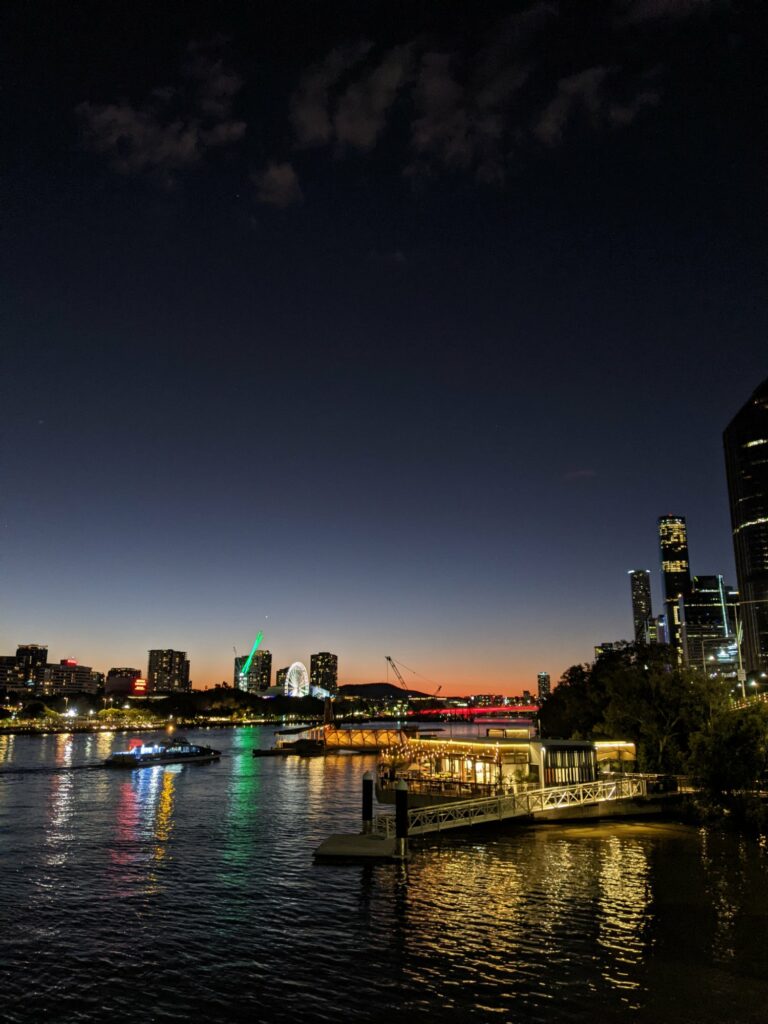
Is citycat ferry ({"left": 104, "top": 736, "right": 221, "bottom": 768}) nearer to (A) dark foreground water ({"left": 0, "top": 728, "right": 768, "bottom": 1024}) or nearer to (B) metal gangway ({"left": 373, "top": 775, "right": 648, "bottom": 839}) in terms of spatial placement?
(A) dark foreground water ({"left": 0, "top": 728, "right": 768, "bottom": 1024})

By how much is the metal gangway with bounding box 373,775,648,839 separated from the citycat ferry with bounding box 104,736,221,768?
78.8m

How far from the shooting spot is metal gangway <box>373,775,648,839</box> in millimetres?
49844

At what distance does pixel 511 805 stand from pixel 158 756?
88.4 metres

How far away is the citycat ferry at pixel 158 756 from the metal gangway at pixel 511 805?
259 feet

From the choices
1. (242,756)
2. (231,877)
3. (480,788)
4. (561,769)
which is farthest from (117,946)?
(242,756)

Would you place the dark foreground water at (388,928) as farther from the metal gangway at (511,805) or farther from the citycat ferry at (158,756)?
the citycat ferry at (158,756)

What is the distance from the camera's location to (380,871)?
139 ft

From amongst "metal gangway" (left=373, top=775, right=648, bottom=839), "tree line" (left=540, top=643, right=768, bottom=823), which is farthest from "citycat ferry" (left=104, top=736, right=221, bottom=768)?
"metal gangway" (left=373, top=775, right=648, bottom=839)

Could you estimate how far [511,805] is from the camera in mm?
53656

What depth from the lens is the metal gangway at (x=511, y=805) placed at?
1962 inches

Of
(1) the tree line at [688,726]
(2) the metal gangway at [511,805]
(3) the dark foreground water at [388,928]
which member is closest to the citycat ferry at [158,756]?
(3) the dark foreground water at [388,928]

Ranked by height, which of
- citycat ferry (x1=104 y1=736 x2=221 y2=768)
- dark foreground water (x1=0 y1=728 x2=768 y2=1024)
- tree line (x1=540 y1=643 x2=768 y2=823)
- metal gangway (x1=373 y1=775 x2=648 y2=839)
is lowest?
citycat ferry (x1=104 y1=736 x2=221 y2=768)

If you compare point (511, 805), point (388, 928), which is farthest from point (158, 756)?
point (388, 928)

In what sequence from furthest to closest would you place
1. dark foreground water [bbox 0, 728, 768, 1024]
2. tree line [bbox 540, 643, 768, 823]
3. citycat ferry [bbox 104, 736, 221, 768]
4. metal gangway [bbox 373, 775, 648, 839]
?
citycat ferry [bbox 104, 736, 221, 768] → tree line [bbox 540, 643, 768, 823] → metal gangway [bbox 373, 775, 648, 839] → dark foreground water [bbox 0, 728, 768, 1024]
